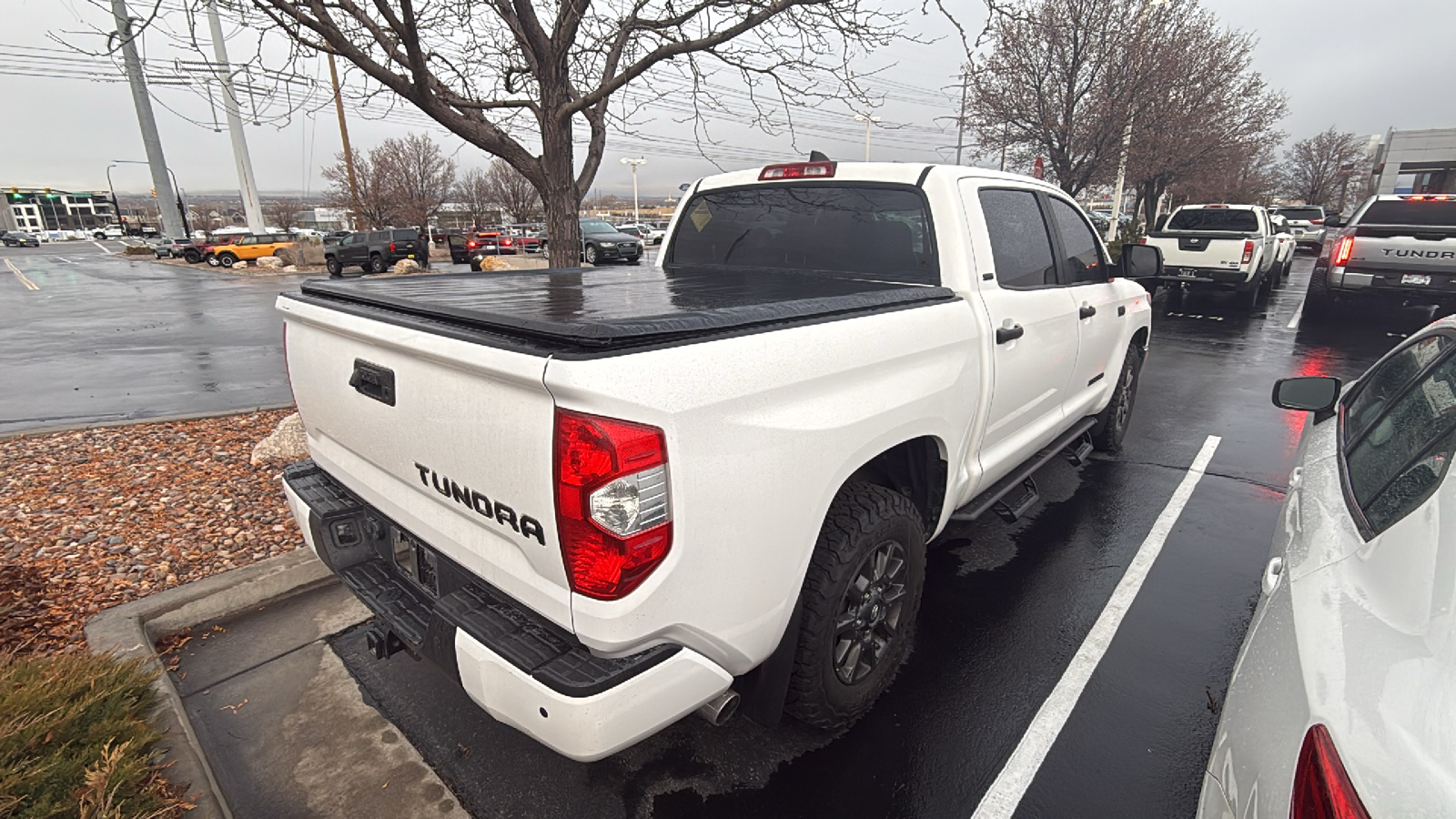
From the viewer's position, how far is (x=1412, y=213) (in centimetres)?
1018

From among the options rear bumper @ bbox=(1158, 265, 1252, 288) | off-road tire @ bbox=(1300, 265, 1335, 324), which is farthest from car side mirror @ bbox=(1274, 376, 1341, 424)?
rear bumper @ bbox=(1158, 265, 1252, 288)

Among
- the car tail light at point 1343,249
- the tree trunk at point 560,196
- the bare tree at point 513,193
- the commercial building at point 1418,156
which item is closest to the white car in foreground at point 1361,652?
the tree trunk at point 560,196

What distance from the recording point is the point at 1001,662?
→ 2.97 meters

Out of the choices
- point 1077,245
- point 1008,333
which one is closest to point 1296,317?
point 1077,245

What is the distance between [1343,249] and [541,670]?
13271mm

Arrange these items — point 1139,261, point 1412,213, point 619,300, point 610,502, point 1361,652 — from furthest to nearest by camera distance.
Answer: point 1412,213 < point 1139,261 < point 619,300 < point 610,502 < point 1361,652

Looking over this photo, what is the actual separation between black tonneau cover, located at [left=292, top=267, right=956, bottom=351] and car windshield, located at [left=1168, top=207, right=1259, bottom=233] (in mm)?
14672

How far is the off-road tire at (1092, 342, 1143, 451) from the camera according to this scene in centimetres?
508

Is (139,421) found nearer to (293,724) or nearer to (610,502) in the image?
(293,724)

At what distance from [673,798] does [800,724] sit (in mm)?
573

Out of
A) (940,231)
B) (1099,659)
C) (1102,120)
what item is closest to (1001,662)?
(1099,659)

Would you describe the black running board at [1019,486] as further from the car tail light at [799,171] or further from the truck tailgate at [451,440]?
the truck tailgate at [451,440]

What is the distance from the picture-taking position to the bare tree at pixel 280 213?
203 ft

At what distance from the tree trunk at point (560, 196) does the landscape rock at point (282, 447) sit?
2458mm
